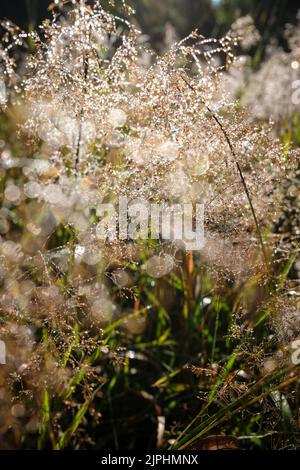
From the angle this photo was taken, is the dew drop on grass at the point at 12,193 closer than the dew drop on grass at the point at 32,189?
No

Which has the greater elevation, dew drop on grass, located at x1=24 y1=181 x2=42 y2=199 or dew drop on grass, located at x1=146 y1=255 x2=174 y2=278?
dew drop on grass, located at x1=24 y1=181 x2=42 y2=199

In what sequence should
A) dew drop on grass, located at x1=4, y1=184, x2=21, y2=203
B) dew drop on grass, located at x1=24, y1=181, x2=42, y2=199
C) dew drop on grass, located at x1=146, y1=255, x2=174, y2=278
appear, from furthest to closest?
dew drop on grass, located at x1=4, y1=184, x2=21, y2=203, dew drop on grass, located at x1=24, y1=181, x2=42, y2=199, dew drop on grass, located at x1=146, y1=255, x2=174, y2=278

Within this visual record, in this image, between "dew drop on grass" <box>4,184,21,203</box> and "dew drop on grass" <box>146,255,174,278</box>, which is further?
"dew drop on grass" <box>4,184,21,203</box>

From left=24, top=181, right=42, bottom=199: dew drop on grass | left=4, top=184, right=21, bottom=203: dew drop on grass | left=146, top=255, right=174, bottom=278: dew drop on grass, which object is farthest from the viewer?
left=4, top=184, right=21, bottom=203: dew drop on grass

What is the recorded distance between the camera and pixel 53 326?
114 centimetres

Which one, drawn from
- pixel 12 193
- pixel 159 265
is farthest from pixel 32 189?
pixel 159 265

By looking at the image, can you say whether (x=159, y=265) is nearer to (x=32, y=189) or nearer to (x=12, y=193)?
(x=32, y=189)

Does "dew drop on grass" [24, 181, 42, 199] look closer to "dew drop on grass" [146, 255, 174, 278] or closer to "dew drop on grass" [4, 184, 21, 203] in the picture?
"dew drop on grass" [4, 184, 21, 203]

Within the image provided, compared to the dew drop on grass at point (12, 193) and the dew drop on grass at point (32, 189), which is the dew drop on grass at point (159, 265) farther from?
the dew drop on grass at point (12, 193)

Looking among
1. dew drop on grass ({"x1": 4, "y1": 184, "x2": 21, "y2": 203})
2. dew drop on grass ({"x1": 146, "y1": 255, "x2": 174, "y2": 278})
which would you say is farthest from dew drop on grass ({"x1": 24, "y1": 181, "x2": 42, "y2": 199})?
dew drop on grass ({"x1": 146, "y1": 255, "x2": 174, "y2": 278})

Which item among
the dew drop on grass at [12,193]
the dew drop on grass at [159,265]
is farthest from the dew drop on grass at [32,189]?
the dew drop on grass at [159,265]

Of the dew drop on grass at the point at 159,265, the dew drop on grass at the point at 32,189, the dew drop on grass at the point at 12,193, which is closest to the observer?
the dew drop on grass at the point at 159,265

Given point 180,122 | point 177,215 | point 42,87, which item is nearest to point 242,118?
point 180,122
